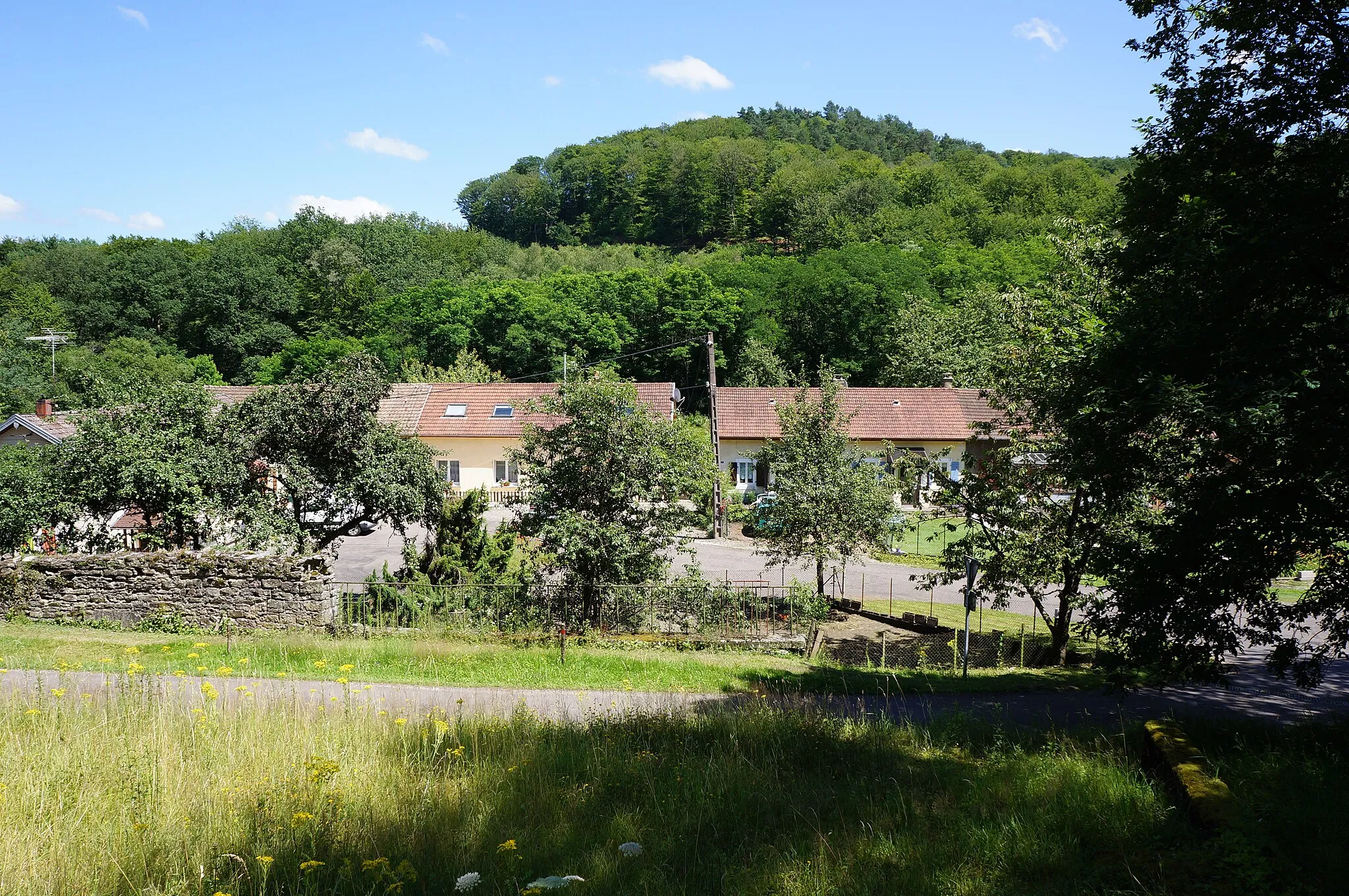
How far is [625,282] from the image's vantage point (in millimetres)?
66875

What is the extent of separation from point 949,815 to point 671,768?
223 centimetres

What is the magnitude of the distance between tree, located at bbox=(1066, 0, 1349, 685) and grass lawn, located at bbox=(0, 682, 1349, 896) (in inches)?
72.2

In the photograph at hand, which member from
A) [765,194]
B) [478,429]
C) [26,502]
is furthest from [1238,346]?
[765,194]

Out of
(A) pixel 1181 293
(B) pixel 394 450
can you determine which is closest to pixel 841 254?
(B) pixel 394 450

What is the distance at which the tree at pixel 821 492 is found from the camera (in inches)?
823

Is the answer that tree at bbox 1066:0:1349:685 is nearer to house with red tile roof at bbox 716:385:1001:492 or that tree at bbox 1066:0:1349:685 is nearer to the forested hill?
house with red tile roof at bbox 716:385:1001:492

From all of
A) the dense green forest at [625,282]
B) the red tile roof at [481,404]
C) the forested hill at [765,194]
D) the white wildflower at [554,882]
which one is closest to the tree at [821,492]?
the dense green forest at [625,282]

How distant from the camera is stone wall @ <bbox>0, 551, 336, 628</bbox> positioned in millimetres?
17031

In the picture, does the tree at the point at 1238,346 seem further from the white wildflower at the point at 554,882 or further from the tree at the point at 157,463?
the tree at the point at 157,463

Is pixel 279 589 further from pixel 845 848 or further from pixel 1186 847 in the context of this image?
pixel 1186 847

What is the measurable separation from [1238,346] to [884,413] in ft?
124

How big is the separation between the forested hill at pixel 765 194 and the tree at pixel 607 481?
2900 inches

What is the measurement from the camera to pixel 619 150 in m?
131

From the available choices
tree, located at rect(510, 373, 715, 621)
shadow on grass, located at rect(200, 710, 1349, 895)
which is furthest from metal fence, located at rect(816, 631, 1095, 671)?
shadow on grass, located at rect(200, 710, 1349, 895)
